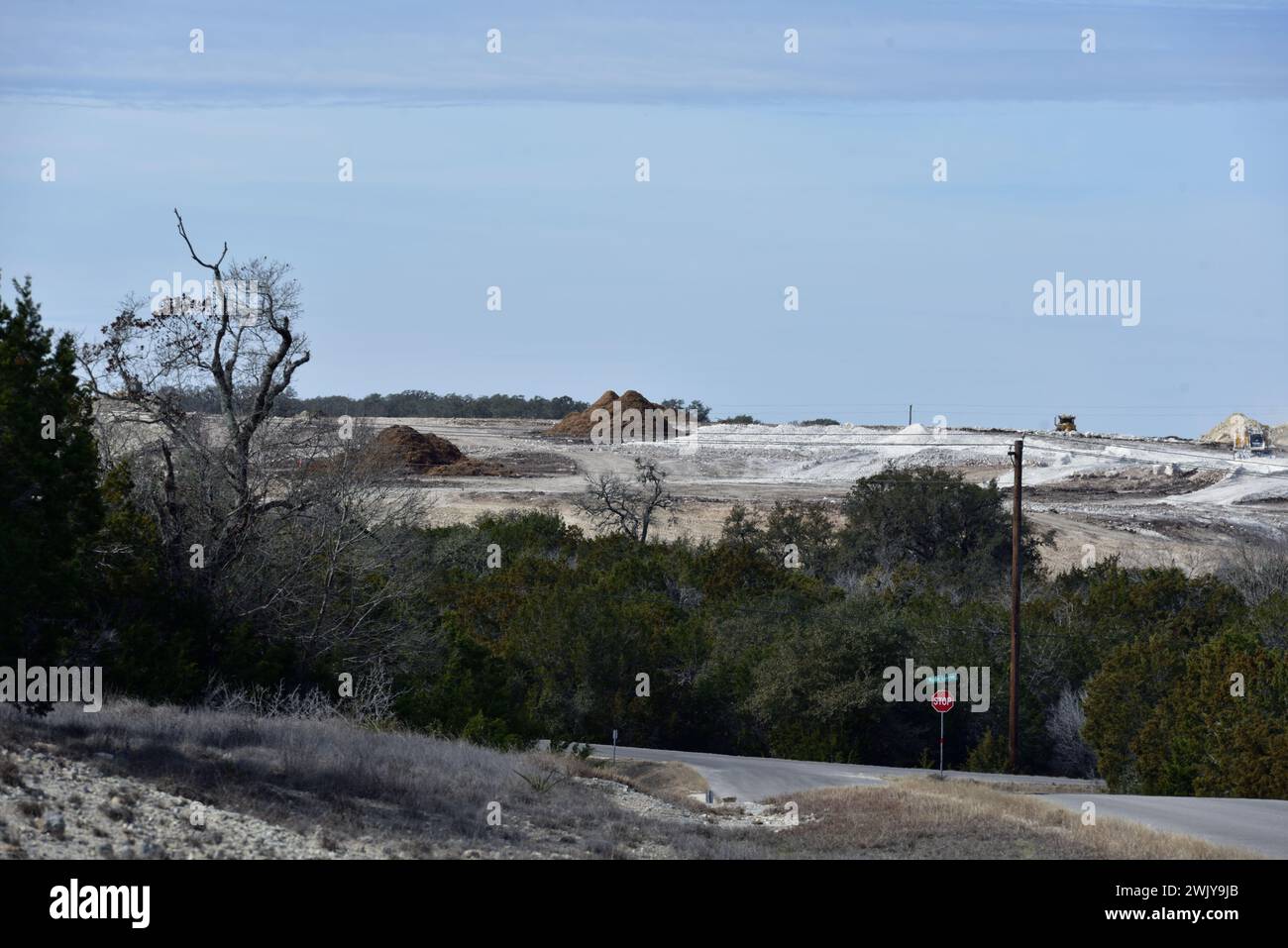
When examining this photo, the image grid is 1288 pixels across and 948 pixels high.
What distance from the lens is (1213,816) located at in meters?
19.3

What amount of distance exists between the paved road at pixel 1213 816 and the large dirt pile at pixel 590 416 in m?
85.2

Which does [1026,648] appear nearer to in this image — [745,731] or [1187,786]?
[745,731]

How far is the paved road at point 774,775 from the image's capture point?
2427cm

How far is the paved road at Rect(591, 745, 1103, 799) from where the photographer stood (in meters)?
24.3

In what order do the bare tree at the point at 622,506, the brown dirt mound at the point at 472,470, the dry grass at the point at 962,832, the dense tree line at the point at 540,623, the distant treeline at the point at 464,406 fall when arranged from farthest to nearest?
the distant treeline at the point at 464,406
the brown dirt mound at the point at 472,470
the bare tree at the point at 622,506
the dense tree line at the point at 540,623
the dry grass at the point at 962,832

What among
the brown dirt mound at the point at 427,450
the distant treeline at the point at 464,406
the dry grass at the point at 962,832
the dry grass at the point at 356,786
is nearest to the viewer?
Answer: the dry grass at the point at 356,786

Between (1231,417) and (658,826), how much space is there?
111756 millimetres

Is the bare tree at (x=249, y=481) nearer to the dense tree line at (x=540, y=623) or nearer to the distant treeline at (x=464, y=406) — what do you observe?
the dense tree line at (x=540, y=623)

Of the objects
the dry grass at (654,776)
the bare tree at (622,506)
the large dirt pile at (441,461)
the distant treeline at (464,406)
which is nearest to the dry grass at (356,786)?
the dry grass at (654,776)

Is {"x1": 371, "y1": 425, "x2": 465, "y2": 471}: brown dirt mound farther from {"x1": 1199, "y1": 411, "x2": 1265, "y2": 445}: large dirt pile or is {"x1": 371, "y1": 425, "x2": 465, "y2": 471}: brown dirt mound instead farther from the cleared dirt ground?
{"x1": 1199, "y1": 411, "x2": 1265, "y2": 445}: large dirt pile

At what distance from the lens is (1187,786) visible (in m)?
26.8

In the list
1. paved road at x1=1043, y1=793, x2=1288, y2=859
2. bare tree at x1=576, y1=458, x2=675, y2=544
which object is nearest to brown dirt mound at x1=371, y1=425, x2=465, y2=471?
bare tree at x1=576, y1=458, x2=675, y2=544

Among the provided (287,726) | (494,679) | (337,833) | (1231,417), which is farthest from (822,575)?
(1231,417)
